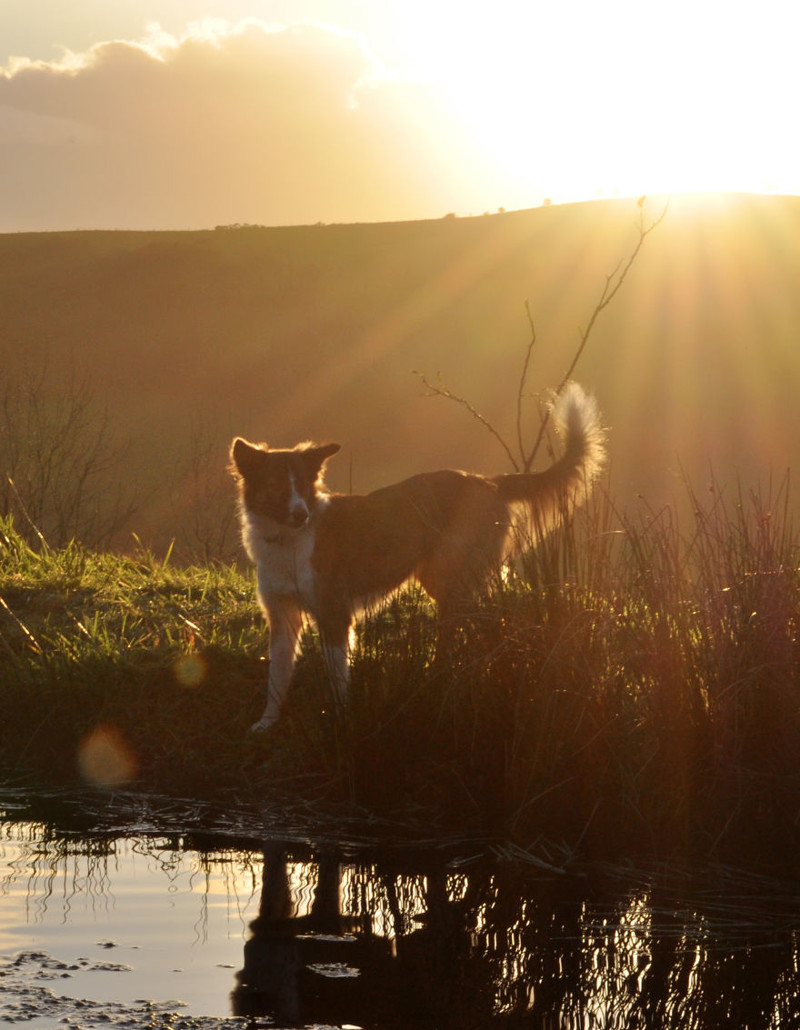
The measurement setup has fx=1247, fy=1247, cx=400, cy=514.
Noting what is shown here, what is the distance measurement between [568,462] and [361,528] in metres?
1.67

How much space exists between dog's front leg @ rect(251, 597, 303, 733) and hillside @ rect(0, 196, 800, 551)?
24920 mm

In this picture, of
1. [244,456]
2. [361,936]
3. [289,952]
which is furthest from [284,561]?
[289,952]

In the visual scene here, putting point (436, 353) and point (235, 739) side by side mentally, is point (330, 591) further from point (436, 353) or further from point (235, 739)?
point (436, 353)

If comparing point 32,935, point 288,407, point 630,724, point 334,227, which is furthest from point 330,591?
point 334,227

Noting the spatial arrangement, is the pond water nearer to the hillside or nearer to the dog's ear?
the dog's ear

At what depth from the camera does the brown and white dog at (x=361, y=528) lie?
23.9 feet

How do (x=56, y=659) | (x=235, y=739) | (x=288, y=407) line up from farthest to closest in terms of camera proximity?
(x=288, y=407)
(x=56, y=659)
(x=235, y=739)

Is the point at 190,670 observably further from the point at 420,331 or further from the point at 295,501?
the point at 420,331

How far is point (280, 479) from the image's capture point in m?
7.88

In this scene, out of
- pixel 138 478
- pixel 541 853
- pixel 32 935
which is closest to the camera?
pixel 32 935

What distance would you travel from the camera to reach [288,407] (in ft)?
153

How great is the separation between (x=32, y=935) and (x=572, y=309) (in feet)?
169

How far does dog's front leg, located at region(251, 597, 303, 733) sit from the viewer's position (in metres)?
6.73

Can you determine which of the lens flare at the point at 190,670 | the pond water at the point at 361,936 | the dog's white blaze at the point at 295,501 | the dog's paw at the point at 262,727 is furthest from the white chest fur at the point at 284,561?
the pond water at the point at 361,936
